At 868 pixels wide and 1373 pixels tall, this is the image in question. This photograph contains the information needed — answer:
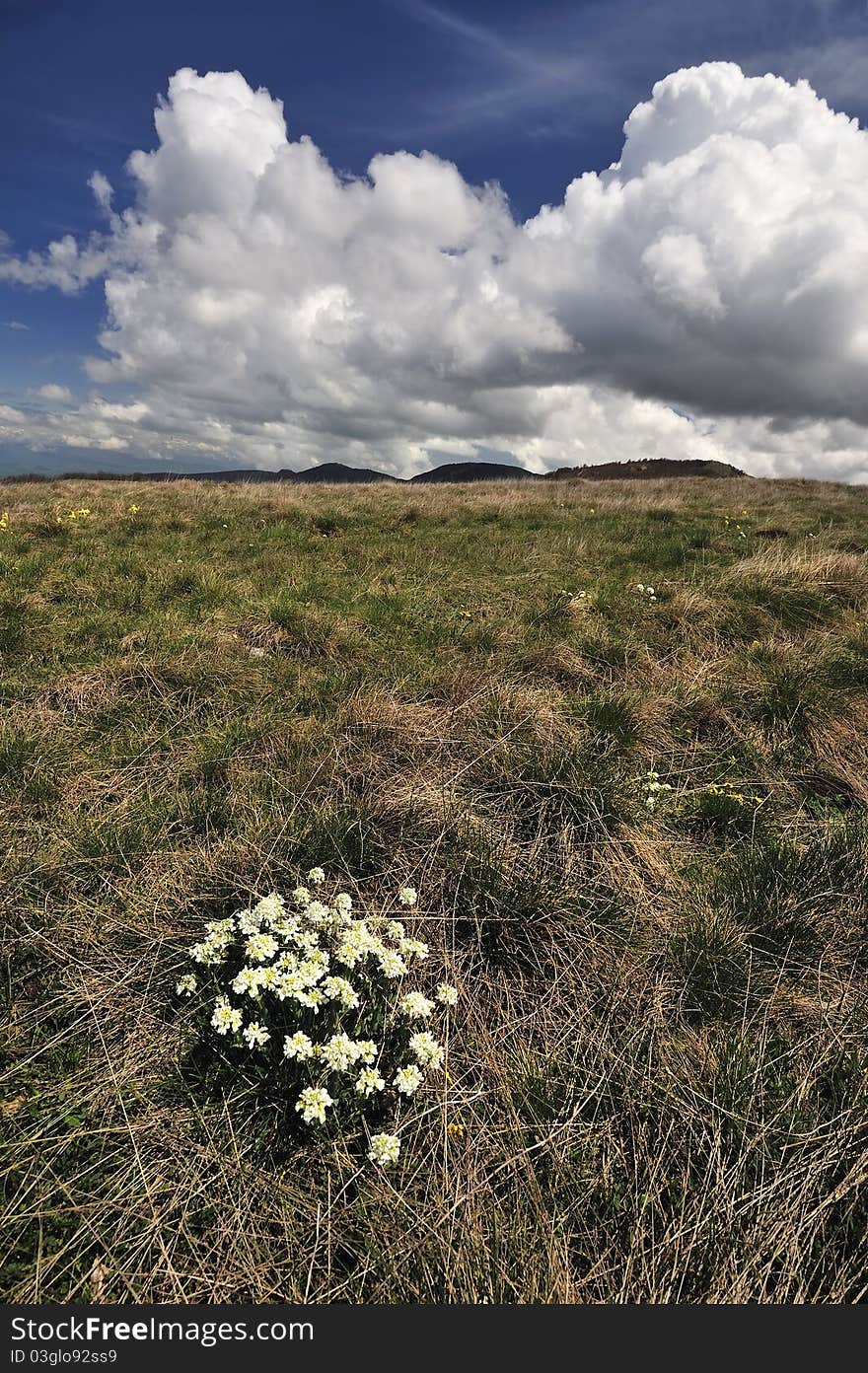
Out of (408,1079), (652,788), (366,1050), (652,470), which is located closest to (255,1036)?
(366,1050)

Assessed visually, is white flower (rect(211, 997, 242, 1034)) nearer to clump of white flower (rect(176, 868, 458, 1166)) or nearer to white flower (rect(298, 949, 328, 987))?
clump of white flower (rect(176, 868, 458, 1166))

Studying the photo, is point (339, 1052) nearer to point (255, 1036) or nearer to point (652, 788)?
point (255, 1036)

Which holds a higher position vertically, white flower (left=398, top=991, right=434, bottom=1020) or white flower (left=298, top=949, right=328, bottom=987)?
white flower (left=298, top=949, right=328, bottom=987)

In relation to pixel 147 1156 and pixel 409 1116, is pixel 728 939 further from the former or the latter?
pixel 147 1156

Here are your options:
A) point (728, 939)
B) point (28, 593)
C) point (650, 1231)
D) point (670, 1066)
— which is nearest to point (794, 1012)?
point (728, 939)

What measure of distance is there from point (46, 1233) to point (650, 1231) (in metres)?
1.96

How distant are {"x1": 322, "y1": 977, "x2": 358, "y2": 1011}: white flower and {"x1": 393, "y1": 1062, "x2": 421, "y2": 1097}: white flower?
0.98 ft

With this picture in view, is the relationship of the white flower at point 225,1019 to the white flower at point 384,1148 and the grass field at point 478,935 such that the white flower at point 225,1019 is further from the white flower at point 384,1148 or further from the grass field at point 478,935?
the white flower at point 384,1148

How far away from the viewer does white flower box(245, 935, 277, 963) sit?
7.52ft

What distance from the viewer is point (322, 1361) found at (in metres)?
1.68

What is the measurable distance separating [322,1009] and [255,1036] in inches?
11.8

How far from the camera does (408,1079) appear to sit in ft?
6.92

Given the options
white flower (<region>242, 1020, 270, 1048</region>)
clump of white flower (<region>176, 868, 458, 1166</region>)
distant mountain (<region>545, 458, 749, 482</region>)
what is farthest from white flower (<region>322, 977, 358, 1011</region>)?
distant mountain (<region>545, 458, 749, 482</region>)

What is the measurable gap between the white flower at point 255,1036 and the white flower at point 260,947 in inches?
9.2
